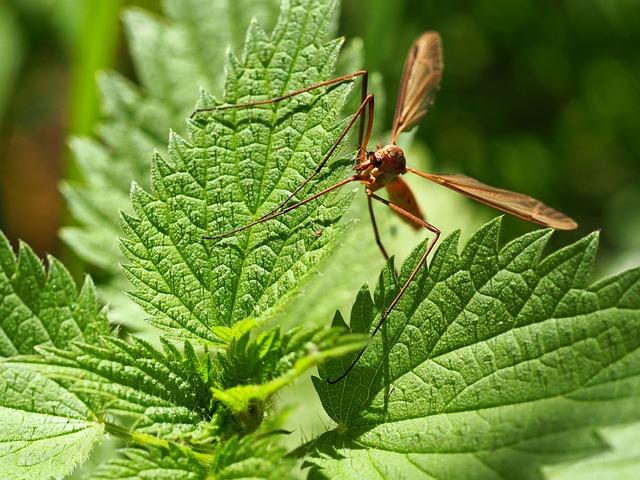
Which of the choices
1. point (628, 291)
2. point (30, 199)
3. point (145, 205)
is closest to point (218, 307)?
point (145, 205)

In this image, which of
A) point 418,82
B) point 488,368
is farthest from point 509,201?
point 488,368

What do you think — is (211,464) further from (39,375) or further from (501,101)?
(501,101)

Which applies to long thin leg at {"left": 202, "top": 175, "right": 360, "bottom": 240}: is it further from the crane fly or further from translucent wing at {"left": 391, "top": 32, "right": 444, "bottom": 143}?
translucent wing at {"left": 391, "top": 32, "right": 444, "bottom": 143}

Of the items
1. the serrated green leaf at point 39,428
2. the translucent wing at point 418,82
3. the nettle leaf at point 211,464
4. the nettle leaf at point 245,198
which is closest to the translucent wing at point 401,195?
the translucent wing at point 418,82

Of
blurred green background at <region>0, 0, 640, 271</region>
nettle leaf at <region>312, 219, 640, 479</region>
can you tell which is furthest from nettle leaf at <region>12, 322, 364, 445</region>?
blurred green background at <region>0, 0, 640, 271</region>

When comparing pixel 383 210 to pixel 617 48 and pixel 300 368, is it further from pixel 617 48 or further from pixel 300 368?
pixel 617 48

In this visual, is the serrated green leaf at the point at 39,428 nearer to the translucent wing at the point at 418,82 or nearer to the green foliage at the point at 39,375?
the green foliage at the point at 39,375

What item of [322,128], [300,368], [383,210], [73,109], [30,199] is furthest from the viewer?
[30,199]
